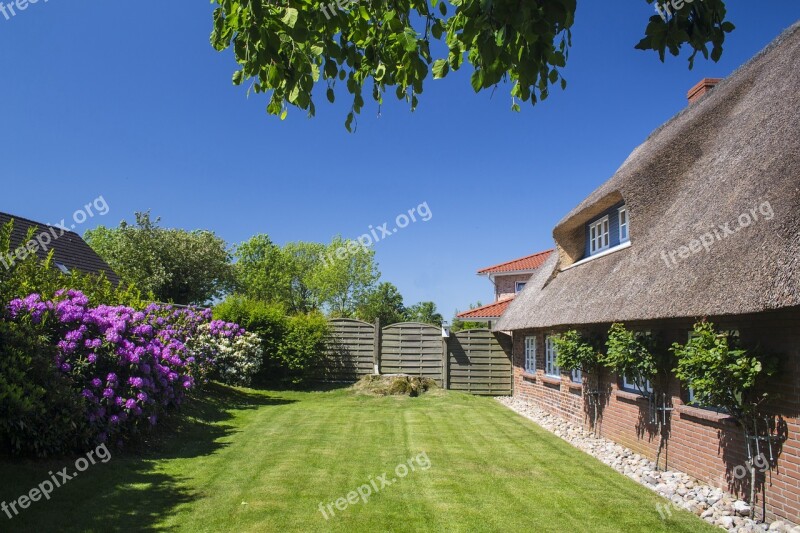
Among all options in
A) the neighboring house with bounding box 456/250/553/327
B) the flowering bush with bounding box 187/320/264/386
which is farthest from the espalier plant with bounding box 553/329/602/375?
the neighboring house with bounding box 456/250/553/327

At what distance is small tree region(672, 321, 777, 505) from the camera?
530cm

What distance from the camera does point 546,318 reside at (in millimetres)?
11516

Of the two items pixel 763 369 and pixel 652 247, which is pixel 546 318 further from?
pixel 763 369

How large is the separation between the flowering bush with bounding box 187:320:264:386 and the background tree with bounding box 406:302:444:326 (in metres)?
50.7

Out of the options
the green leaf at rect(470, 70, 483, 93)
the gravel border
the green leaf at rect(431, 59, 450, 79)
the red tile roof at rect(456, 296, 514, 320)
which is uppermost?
the green leaf at rect(431, 59, 450, 79)

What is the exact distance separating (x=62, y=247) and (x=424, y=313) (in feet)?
169

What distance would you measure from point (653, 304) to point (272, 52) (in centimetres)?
566

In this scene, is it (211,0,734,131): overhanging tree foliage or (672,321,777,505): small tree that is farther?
(672,321,777,505): small tree

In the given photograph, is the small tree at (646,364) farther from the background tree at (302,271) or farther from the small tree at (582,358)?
the background tree at (302,271)

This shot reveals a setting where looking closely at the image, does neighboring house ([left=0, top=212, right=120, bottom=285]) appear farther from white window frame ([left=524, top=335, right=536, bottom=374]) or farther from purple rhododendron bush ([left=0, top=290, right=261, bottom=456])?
white window frame ([left=524, top=335, right=536, bottom=374])

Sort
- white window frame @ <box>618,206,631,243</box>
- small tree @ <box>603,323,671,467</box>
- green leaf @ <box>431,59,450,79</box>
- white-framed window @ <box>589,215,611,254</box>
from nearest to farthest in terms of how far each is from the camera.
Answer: green leaf @ <box>431,59,450,79</box> < small tree @ <box>603,323,671,467</box> < white window frame @ <box>618,206,631,243</box> < white-framed window @ <box>589,215,611,254</box>

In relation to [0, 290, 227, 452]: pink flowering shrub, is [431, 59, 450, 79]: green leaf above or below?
above

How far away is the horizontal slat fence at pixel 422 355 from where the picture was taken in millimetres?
17672
